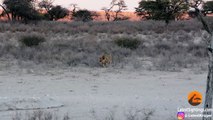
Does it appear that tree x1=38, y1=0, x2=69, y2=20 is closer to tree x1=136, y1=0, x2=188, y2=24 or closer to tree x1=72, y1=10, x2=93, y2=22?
tree x1=72, y1=10, x2=93, y2=22

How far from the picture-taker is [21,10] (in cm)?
5303

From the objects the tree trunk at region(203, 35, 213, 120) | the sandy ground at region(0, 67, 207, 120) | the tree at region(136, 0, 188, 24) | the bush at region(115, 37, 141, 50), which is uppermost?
the tree at region(136, 0, 188, 24)

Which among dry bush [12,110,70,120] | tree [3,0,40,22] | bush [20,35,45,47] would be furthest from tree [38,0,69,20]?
dry bush [12,110,70,120]

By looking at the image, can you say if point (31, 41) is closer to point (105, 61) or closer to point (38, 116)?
point (105, 61)

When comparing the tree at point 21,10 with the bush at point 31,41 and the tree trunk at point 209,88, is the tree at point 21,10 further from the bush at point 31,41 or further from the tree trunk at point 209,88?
the tree trunk at point 209,88

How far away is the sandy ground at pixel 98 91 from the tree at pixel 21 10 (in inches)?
1456

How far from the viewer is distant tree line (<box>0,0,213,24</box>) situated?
46147 mm

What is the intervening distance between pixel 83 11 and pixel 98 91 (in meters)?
57.7

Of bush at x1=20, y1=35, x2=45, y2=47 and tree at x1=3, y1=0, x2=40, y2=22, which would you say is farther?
tree at x1=3, y1=0, x2=40, y2=22

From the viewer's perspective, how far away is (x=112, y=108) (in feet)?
33.3

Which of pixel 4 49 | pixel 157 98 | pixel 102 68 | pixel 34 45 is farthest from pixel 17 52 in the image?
pixel 157 98

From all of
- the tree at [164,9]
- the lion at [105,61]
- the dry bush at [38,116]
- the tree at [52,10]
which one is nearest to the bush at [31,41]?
the lion at [105,61]

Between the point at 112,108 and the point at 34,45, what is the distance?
1647cm

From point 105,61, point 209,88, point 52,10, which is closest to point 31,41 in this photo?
point 105,61
